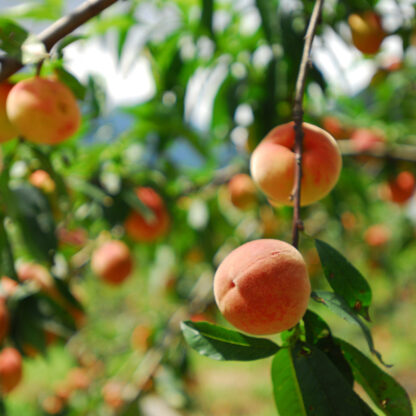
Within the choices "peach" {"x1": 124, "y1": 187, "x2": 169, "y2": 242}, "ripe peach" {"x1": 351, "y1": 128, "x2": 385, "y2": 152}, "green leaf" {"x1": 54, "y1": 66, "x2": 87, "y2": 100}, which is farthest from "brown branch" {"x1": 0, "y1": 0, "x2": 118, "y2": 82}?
"ripe peach" {"x1": 351, "y1": 128, "x2": 385, "y2": 152}

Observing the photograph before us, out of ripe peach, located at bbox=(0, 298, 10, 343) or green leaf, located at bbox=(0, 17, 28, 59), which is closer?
green leaf, located at bbox=(0, 17, 28, 59)

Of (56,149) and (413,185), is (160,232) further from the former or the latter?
(413,185)

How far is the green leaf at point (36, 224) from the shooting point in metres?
0.84

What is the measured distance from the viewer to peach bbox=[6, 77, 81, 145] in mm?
618

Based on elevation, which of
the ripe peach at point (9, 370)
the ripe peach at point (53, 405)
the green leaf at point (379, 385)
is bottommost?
the ripe peach at point (53, 405)

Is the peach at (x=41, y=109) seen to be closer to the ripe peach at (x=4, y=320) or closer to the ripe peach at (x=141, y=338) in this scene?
the ripe peach at (x=4, y=320)

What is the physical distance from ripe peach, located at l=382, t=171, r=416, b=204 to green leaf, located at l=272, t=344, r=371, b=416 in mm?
1130

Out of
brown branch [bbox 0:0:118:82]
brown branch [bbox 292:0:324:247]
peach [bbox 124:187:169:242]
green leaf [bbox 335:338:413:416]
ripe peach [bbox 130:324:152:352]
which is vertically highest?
brown branch [bbox 0:0:118:82]

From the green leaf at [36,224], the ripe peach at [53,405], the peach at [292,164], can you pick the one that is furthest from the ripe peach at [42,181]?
the ripe peach at [53,405]

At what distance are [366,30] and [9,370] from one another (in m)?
1.07

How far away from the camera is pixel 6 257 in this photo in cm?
80

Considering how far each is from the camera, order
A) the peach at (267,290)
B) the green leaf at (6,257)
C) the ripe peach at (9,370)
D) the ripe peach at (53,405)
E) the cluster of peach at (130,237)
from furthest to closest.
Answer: the ripe peach at (53,405), the cluster of peach at (130,237), the ripe peach at (9,370), the green leaf at (6,257), the peach at (267,290)

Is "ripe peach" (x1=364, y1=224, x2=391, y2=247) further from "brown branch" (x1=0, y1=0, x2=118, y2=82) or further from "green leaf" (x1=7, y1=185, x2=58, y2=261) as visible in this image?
"brown branch" (x1=0, y1=0, x2=118, y2=82)

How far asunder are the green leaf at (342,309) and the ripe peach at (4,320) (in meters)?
0.71
